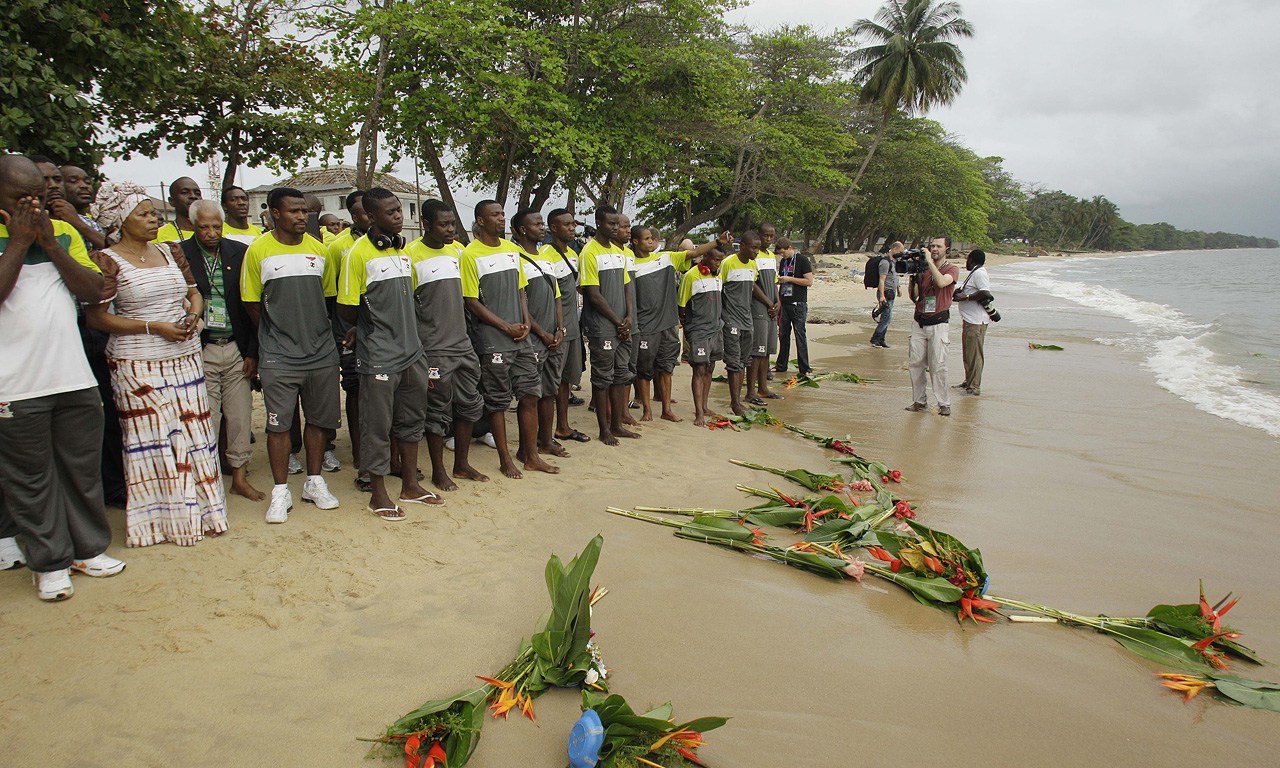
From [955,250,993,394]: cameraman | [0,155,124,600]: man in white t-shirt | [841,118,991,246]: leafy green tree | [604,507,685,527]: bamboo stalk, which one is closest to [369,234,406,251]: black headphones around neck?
[0,155,124,600]: man in white t-shirt

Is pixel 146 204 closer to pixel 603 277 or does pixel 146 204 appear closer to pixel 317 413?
pixel 317 413

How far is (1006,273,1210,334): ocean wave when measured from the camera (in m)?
18.9

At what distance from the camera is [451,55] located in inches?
514

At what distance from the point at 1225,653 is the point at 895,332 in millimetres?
13730

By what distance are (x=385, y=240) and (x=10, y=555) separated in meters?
2.43

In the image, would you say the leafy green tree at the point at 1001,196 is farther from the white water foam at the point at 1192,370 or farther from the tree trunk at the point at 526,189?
the tree trunk at the point at 526,189

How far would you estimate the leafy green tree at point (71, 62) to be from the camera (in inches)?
193

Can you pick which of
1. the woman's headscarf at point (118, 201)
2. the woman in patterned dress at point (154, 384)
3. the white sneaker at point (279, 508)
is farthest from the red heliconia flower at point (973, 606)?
the woman's headscarf at point (118, 201)

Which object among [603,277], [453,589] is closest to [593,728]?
[453,589]

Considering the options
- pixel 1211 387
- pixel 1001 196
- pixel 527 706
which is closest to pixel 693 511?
pixel 527 706

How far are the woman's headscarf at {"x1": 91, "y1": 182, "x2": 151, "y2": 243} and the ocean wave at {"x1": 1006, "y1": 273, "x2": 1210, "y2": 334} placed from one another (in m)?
20.6

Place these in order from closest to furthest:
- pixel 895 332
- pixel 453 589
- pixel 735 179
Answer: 1. pixel 453 589
2. pixel 895 332
3. pixel 735 179

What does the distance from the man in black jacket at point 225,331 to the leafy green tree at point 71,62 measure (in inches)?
62.9

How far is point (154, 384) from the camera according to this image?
3.83m
